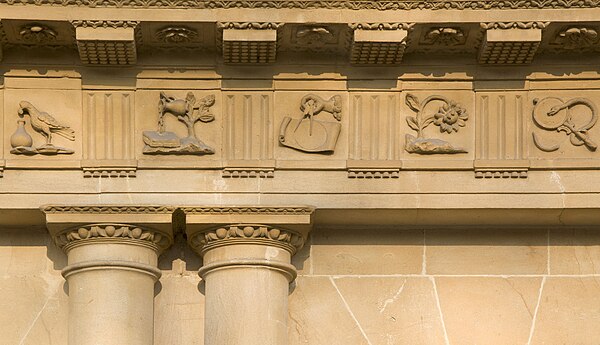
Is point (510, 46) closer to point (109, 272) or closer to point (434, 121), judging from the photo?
point (434, 121)

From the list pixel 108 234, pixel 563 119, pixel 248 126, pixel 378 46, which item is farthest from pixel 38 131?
pixel 563 119

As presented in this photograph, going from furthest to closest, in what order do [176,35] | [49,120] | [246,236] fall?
[49,120], [176,35], [246,236]

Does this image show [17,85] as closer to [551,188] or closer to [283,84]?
[283,84]

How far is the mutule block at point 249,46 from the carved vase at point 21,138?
174 centimetres

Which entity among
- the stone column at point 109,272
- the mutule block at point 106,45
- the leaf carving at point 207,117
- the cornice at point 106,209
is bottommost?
the stone column at point 109,272

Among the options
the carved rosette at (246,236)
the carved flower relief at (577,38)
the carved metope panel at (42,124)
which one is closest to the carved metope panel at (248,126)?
the carved rosette at (246,236)

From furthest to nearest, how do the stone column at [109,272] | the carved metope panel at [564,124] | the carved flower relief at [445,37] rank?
the carved metope panel at [564,124]
the carved flower relief at [445,37]
the stone column at [109,272]

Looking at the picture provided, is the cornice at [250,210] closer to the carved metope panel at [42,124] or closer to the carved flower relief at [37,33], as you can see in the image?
the carved metope panel at [42,124]

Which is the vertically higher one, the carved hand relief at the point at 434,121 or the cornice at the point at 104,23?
the cornice at the point at 104,23

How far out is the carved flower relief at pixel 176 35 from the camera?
1417cm

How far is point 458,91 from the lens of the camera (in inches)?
575

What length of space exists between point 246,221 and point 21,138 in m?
1.97

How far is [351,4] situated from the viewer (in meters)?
14.1

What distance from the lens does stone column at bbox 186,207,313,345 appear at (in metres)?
14.0
